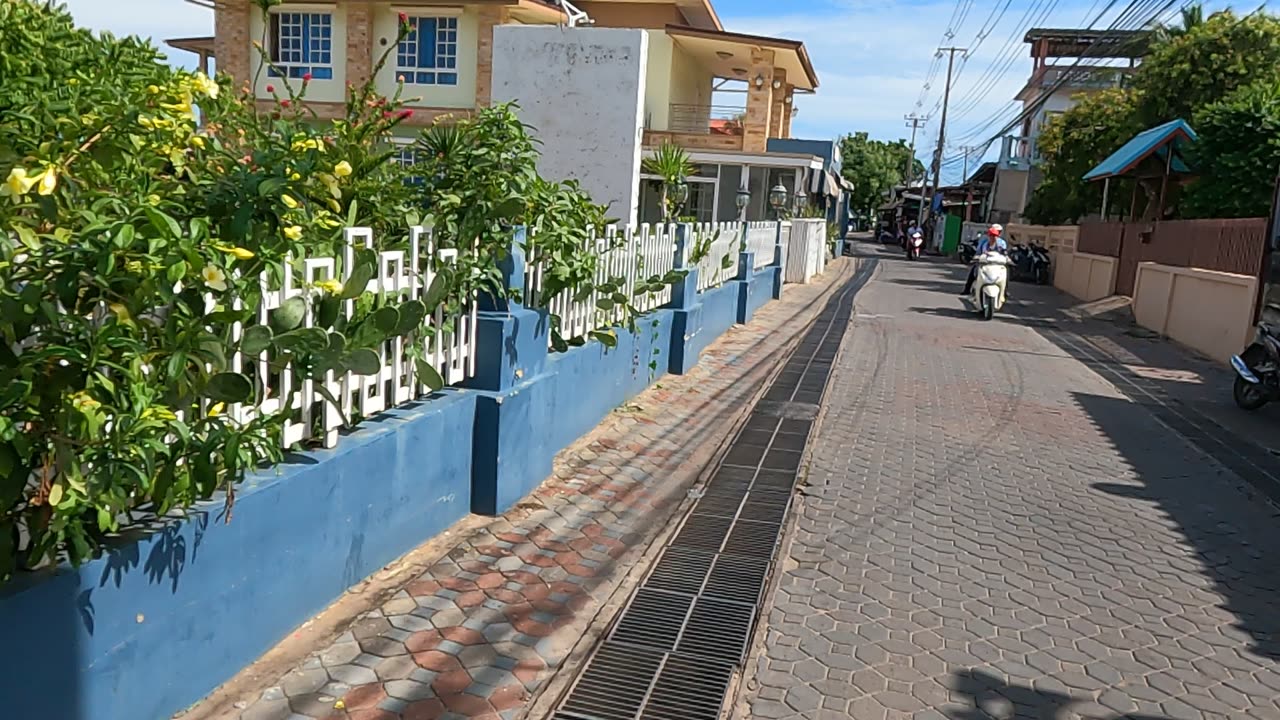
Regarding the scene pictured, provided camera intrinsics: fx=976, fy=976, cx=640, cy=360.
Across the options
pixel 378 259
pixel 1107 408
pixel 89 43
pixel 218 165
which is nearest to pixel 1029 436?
pixel 1107 408

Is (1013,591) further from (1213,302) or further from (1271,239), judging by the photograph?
(1213,302)

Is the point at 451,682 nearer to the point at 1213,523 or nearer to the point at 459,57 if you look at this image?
the point at 1213,523

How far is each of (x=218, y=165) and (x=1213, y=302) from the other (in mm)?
13538

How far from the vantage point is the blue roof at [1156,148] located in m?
18.9

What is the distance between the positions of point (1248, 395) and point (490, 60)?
1907cm

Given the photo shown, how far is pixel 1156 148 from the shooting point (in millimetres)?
19047

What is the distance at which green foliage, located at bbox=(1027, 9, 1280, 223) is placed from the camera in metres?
17.4

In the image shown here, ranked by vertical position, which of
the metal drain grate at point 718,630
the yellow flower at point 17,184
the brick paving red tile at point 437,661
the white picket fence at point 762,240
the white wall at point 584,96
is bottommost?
the metal drain grate at point 718,630

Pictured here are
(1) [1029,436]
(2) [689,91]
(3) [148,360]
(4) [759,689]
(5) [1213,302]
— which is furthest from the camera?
(2) [689,91]

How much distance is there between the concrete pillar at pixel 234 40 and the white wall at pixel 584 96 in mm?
17776

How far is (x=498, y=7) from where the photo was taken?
77.1ft

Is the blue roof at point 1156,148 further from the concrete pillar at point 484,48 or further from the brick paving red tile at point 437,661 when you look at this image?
the brick paving red tile at point 437,661

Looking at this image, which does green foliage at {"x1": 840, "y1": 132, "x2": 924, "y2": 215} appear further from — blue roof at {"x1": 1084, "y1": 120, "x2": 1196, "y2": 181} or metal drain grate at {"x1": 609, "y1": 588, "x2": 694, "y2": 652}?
metal drain grate at {"x1": 609, "y1": 588, "x2": 694, "y2": 652}

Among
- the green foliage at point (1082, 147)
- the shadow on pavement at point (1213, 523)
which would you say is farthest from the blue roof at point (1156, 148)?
the shadow on pavement at point (1213, 523)
